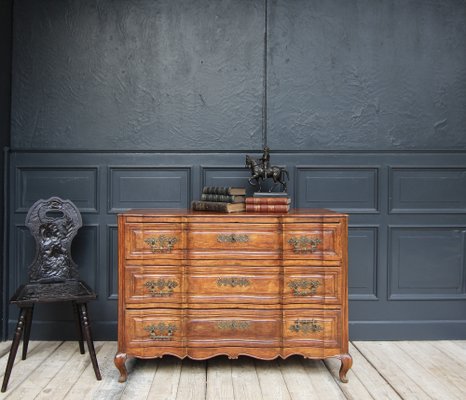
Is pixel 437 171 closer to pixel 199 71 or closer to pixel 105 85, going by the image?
pixel 199 71

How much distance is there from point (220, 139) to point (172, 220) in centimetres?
104

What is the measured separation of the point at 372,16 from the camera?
3637 mm

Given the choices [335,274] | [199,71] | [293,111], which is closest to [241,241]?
[335,274]

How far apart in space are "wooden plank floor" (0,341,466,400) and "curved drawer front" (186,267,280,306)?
536 millimetres

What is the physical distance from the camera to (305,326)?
2848 mm

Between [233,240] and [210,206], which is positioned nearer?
[233,240]

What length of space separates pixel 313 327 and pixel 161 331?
989mm

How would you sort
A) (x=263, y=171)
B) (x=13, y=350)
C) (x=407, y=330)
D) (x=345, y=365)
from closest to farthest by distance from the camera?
(x=13, y=350) → (x=345, y=365) → (x=263, y=171) → (x=407, y=330)

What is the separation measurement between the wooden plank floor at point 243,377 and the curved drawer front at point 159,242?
81 cm

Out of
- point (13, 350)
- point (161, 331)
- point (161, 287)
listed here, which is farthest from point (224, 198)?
point (13, 350)

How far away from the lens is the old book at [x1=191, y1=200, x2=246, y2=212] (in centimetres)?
294

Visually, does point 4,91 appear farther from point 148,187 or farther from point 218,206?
point 218,206

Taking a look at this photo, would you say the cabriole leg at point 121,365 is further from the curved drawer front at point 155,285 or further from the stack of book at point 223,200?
the stack of book at point 223,200

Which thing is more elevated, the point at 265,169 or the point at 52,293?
the point at 265,169
